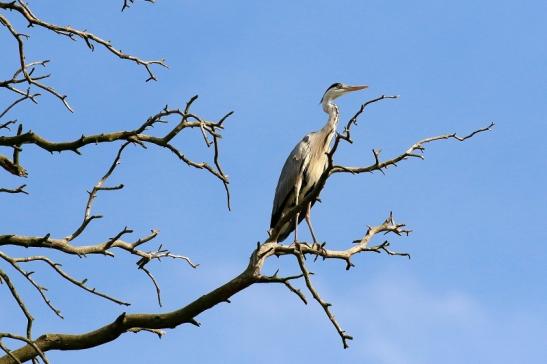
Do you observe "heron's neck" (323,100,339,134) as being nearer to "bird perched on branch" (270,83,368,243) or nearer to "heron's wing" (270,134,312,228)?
"bird perched on branch" (270,83,368,243)

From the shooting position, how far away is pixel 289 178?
31.2 feet

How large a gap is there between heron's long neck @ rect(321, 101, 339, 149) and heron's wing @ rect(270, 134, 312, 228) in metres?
0.19

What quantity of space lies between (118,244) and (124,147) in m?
0.63

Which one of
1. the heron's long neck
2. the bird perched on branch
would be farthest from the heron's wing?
the heron's long neck

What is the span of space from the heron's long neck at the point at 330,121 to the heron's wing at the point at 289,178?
0.19 m

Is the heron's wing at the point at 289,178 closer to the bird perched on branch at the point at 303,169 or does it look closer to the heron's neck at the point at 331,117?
the bird perched on branch at the point at 303,169

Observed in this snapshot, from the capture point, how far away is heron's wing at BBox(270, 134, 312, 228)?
9.38 m

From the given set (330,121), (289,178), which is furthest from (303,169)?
(330,121)

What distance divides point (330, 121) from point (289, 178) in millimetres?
764

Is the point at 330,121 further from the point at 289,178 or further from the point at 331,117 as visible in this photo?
the point at 289,178

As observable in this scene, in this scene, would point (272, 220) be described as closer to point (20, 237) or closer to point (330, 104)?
point (330, 104)

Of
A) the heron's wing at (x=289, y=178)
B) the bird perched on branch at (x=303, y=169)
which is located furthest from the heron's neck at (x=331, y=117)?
the heron's wing at (x=289, y=178)

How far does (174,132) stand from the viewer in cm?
603

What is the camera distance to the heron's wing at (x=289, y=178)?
938 cm
